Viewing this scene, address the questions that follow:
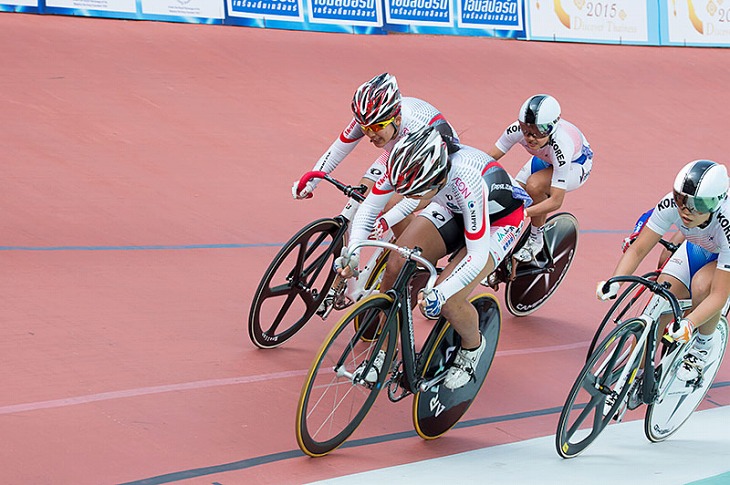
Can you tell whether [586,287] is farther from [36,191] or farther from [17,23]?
[17,23]

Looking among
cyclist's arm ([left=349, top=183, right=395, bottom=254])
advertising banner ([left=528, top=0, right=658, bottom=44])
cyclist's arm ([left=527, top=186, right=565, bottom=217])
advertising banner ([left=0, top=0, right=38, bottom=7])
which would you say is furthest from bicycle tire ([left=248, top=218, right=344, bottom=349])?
advertising banner ([left=528, top=0, right=658, bottom=44])

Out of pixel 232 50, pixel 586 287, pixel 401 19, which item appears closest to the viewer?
pixel 586 287

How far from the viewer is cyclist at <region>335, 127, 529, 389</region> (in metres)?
3.89

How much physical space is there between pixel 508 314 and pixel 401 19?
7.42 metres

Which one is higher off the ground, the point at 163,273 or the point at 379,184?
the point at 379,184

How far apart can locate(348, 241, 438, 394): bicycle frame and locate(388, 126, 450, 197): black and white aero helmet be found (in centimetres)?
25

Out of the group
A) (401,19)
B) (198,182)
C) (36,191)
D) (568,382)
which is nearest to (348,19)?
(401,19)

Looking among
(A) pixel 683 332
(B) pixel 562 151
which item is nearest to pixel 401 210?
(A) pixel 683 332

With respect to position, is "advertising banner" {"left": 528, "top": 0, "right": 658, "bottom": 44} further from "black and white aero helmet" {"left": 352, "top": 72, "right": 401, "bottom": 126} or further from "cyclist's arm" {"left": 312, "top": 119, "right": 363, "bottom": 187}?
"black and white aero helmet" {"left": 352, "top": 72, "right": 401, "bottom": 126}

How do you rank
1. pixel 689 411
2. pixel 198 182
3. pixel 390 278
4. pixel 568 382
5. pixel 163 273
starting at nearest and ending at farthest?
pixel 390 278
pixel 689 411
pixel 568 382
pixel 163 273
pixel 198 182

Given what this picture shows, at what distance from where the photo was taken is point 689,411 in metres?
4.73

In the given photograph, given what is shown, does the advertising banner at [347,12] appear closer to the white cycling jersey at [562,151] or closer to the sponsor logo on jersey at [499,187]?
the white cycling jersey at [562,151]

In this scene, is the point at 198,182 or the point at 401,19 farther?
the point at 401,19

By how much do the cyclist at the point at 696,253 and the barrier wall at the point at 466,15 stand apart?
321 inches
